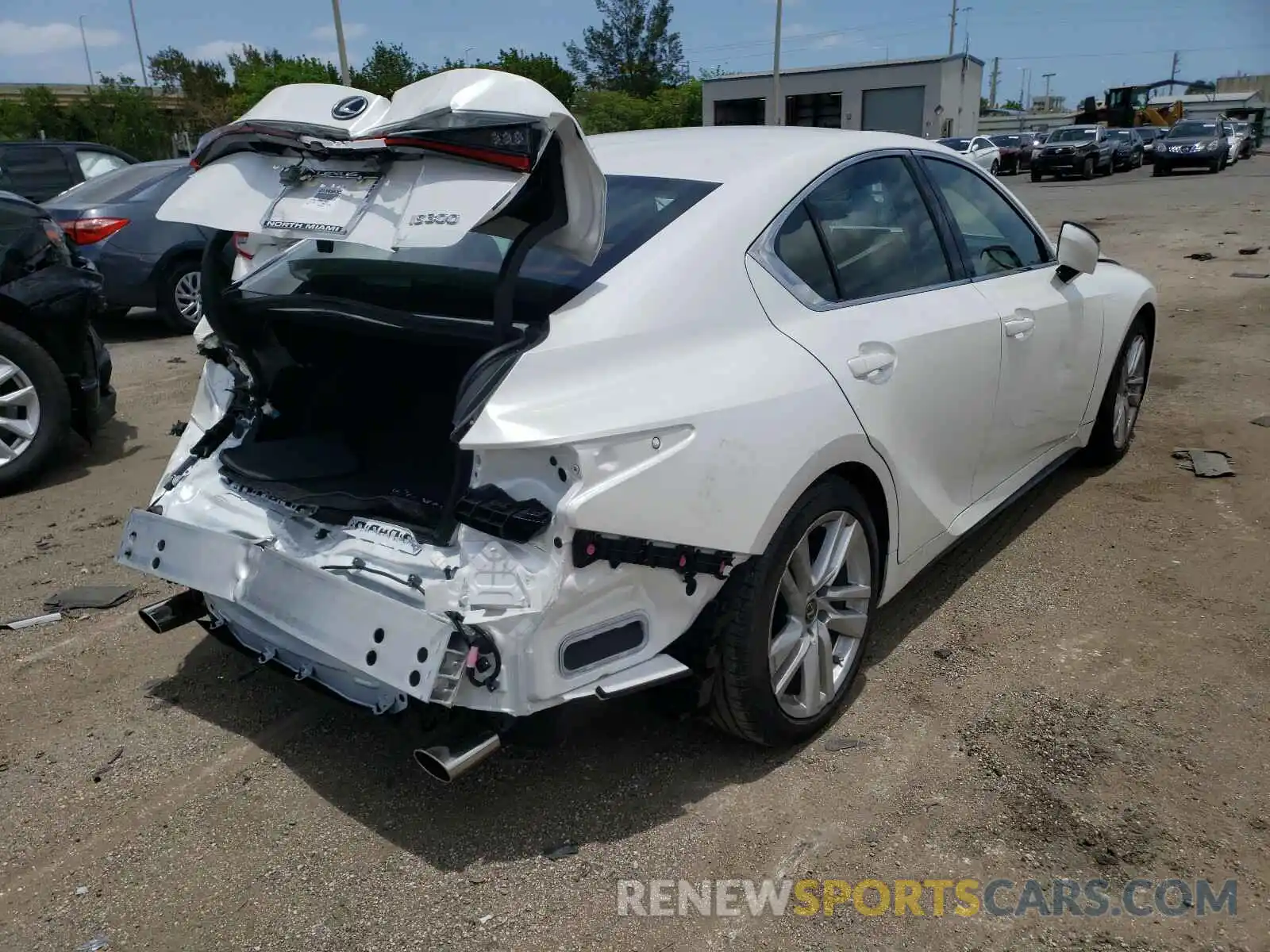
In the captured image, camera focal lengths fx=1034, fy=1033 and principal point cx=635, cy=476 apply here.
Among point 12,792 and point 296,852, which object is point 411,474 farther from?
point 12,792

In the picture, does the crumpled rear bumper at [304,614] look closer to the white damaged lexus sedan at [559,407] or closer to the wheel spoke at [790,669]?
the white damaged lexus sedan at [559,407]

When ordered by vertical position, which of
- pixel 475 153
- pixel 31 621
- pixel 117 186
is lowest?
pixel 31 621

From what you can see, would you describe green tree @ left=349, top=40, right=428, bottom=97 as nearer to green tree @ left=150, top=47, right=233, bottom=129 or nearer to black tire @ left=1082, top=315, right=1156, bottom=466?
green tree @ left=150, top=47, right=233, bottom=129

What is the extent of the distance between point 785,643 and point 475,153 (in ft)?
5.01

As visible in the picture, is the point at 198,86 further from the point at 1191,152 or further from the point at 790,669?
the point at 790,669

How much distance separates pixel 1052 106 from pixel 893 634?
13201 centimetres

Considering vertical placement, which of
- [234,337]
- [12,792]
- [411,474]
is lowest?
[12,792]

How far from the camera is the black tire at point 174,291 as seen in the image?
9.16 metres

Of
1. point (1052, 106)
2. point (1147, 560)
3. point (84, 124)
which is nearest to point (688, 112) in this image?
point (84, 124)

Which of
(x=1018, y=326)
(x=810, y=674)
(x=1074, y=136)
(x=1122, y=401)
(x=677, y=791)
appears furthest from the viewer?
(x=1074, y=136)

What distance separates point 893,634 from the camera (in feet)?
12.2

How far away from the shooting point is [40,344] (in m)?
5.59

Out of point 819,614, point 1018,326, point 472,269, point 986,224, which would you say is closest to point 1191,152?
point 986,224

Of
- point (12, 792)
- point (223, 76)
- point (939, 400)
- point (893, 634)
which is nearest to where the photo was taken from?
point (12, 792)
